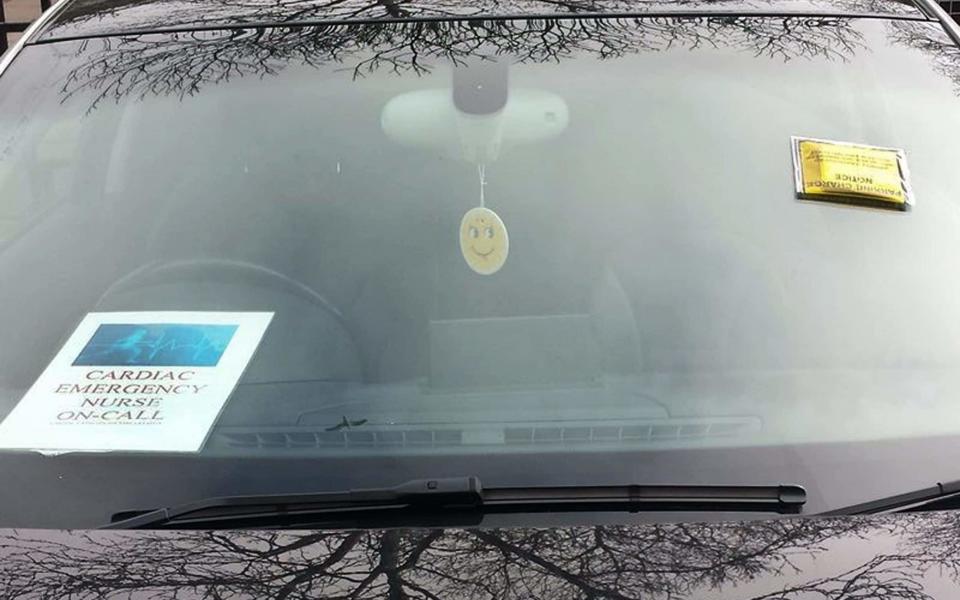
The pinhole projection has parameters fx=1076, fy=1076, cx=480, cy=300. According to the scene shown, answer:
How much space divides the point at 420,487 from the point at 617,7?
989 mm

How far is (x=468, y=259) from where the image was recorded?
1.66m

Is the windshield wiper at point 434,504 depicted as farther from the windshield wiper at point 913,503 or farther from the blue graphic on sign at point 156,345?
the blue graphic on sign at point 156,345

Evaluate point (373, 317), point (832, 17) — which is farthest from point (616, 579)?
point (832, 17)

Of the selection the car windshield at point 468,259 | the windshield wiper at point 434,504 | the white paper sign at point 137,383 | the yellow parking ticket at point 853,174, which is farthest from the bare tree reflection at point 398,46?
the windshield wiper at point 434,504

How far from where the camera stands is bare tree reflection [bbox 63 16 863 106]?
5.97 ft

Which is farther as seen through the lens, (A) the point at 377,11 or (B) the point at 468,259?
(A) the point at 377,11

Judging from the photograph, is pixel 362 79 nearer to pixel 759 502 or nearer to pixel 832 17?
pixel 832 17

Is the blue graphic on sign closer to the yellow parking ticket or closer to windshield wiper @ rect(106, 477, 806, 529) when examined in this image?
windshield wiper @ rect(106, 477, 806, 529)

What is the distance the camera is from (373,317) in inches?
63.4

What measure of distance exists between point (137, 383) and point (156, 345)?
0.09m

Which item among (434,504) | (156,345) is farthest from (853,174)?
(156,345)

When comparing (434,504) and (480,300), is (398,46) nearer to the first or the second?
(480,300)

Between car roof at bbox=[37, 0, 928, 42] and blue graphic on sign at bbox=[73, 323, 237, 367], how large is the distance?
0.59 m

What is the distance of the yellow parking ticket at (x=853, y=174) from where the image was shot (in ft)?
5.59
